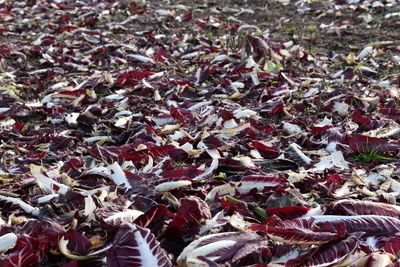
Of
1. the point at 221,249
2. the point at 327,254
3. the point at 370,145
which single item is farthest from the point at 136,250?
the point at 370,145

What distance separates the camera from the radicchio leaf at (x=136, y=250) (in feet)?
6.89

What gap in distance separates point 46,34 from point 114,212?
5581mm

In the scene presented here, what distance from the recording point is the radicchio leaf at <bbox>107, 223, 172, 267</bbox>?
6.89 feet

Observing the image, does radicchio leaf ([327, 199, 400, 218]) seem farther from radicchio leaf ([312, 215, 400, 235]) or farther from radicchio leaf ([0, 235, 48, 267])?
radicchio leaf ([0, 235, 48, 267])

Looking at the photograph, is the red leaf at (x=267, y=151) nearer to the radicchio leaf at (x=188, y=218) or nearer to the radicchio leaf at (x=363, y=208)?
the radicchio leaf at (x=363, y=208)

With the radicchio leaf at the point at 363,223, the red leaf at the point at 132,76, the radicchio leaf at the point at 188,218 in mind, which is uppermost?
the radicchio leaf at the point at 188,218

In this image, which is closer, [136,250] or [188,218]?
[136,250]

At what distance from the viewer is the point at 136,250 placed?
2.13 meters

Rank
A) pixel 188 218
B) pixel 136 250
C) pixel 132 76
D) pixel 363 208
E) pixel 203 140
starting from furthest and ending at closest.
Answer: pixel 132 76
pixel 203 140
pixel 363 208
pixel 188 218
pixel 136 250

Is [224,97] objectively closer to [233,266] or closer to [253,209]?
[253,209]

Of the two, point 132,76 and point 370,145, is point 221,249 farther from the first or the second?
point 132,76

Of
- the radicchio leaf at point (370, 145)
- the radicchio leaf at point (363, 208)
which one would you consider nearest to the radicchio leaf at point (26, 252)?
the radicchio leaf at point (363, 208)

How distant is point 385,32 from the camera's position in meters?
7.01

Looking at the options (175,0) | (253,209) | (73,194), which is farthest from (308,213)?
(175,0)
